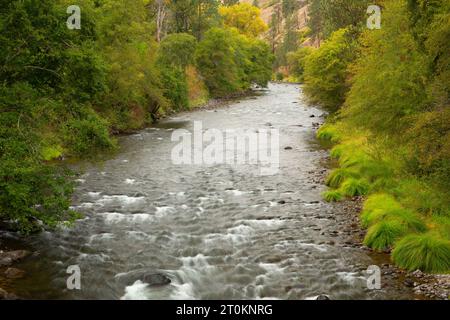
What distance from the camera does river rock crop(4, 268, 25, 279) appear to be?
14.9 metres

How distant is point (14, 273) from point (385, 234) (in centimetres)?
1343

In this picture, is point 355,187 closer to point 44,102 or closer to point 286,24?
point 44,102

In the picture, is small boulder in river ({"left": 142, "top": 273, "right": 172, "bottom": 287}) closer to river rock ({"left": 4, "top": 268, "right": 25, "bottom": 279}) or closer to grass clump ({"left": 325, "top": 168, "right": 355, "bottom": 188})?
river rock ({"left": 4, "top": 268, "right": 25, "bottom": 279})

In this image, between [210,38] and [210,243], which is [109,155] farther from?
[210,38]

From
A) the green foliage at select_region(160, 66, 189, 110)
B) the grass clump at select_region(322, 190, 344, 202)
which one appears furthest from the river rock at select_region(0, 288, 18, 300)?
the green foliage at select_region(160, 66, 189, 110)

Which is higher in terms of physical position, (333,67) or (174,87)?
(333,67)

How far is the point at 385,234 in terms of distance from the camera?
58.0ft

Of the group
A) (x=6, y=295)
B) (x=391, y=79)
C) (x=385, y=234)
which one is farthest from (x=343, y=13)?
(x=6, y=295)

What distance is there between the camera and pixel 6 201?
15.7m

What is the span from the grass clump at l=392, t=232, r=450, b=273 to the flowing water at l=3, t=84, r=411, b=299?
1165 millimetres

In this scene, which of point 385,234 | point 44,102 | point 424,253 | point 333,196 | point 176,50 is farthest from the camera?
point 176,50

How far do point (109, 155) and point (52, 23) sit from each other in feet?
57.1

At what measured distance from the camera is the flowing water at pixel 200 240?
48.3 ft

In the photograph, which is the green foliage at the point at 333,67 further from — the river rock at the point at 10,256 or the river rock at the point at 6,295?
the river rock at the point at 6,295
